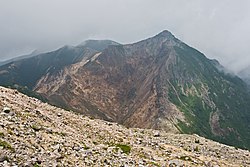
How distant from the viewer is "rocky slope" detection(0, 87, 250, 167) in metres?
31.0

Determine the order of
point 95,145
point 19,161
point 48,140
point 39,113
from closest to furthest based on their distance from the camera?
point 19,161 → point 48,140 → point 95,145 → point 39,113

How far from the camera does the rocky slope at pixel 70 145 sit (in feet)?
102

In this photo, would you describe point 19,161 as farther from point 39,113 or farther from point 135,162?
point 39,113

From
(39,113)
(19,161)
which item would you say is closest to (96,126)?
(39,113)

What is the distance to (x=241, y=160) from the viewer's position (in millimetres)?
59250

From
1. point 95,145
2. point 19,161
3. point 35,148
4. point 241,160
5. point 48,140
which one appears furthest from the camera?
point 241,160

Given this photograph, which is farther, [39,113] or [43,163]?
[39,113]

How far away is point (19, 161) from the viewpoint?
2864cm

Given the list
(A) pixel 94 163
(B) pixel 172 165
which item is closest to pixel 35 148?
(A) pixel 94 163

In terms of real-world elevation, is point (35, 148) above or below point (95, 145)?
below

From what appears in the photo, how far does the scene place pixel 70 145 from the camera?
3644 centimetres

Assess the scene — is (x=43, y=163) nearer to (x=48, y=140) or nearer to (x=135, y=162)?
(x=48, y=140)

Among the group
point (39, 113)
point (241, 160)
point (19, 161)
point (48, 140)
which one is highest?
point (241, 160)

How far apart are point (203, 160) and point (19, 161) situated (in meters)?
26.7
